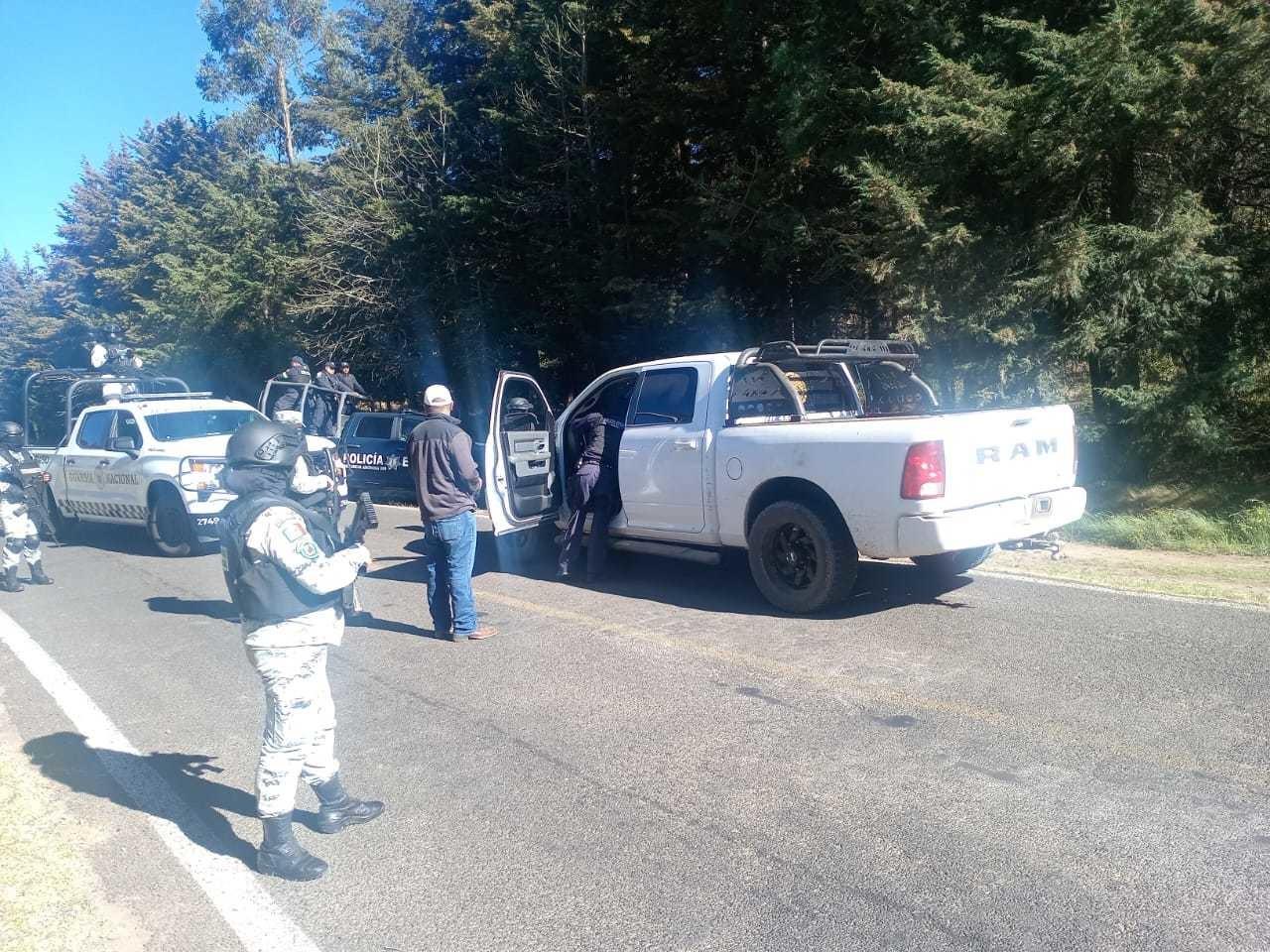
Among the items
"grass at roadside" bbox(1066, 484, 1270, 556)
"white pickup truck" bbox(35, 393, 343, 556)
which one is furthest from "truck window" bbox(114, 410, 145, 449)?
"grass at roadside" bbox(1066, 484, 1270, 556)

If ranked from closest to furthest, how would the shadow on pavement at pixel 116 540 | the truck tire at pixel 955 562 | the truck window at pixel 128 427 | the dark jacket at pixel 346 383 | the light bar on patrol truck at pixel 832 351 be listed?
the light bar on patrol truck at pixel 832 351
the truck tire at pixel 955 562
the truck window at pixel 128 427
the shadow on pavement at pixel 116 540
the dark jacket at pixel 346 383

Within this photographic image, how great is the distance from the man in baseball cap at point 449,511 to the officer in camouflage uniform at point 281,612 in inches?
127

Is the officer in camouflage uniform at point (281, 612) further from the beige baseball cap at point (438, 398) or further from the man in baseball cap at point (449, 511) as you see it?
the beige baseball cap at point (438, 398)

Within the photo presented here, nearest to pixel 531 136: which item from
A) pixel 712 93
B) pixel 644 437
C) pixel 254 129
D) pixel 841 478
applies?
pixel 712 93

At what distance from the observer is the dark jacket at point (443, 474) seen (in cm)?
728

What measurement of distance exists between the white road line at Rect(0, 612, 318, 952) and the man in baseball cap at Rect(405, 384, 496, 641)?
2.37 metres

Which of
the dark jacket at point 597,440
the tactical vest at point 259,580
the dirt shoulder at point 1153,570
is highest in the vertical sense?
the dark jacket at point 597,440

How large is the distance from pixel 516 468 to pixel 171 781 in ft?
15.5

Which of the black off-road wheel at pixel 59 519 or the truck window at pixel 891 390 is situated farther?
the black off-road wheel at pixel 59 519

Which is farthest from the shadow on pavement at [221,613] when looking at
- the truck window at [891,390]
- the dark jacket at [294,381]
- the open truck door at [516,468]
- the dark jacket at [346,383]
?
the dark jacket at [346,383]

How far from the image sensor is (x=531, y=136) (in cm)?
2006

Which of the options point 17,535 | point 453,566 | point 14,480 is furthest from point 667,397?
point 17,535

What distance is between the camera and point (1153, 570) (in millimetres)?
8758

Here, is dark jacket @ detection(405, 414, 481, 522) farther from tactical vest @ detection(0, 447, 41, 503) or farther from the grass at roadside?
the grass at roadside
